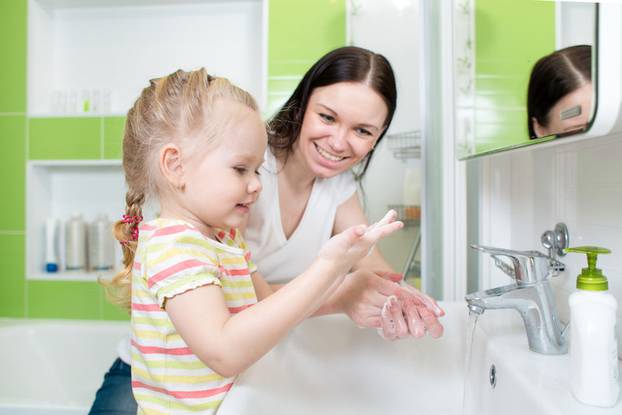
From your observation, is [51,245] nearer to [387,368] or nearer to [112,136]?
[112,136]

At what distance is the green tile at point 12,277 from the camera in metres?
2.16

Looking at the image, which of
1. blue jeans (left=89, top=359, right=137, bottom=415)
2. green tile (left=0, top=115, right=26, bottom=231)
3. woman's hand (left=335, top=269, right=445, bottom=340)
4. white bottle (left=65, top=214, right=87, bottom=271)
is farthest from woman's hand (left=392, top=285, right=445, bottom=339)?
green tile (left=0, top=115, right=26, bottom=231)

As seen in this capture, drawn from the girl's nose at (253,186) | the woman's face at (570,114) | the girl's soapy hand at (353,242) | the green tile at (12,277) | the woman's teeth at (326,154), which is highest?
the woman's teeth at (326,154)

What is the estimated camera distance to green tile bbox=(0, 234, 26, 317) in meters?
2.16

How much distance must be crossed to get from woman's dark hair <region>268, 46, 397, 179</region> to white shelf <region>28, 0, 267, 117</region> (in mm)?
1013

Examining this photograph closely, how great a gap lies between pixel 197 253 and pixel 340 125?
568mm

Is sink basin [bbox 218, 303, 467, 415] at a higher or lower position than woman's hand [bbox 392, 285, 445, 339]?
lower

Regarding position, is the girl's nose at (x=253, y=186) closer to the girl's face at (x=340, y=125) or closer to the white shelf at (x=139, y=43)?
the girl's face at (x=340, y=125)

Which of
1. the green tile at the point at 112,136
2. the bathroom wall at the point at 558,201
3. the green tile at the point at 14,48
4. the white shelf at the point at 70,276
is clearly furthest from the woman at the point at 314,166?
the green tile at the point at 14,48

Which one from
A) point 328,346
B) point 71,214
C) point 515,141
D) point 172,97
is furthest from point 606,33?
point 71,214

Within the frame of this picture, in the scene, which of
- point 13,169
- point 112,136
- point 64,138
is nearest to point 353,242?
point 112,136

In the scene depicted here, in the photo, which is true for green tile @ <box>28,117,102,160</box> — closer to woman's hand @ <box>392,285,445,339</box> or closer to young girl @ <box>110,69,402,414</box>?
young girl @ <box>110,69,402,414</box>

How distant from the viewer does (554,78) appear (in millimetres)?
613

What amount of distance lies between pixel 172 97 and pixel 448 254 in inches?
29.5
